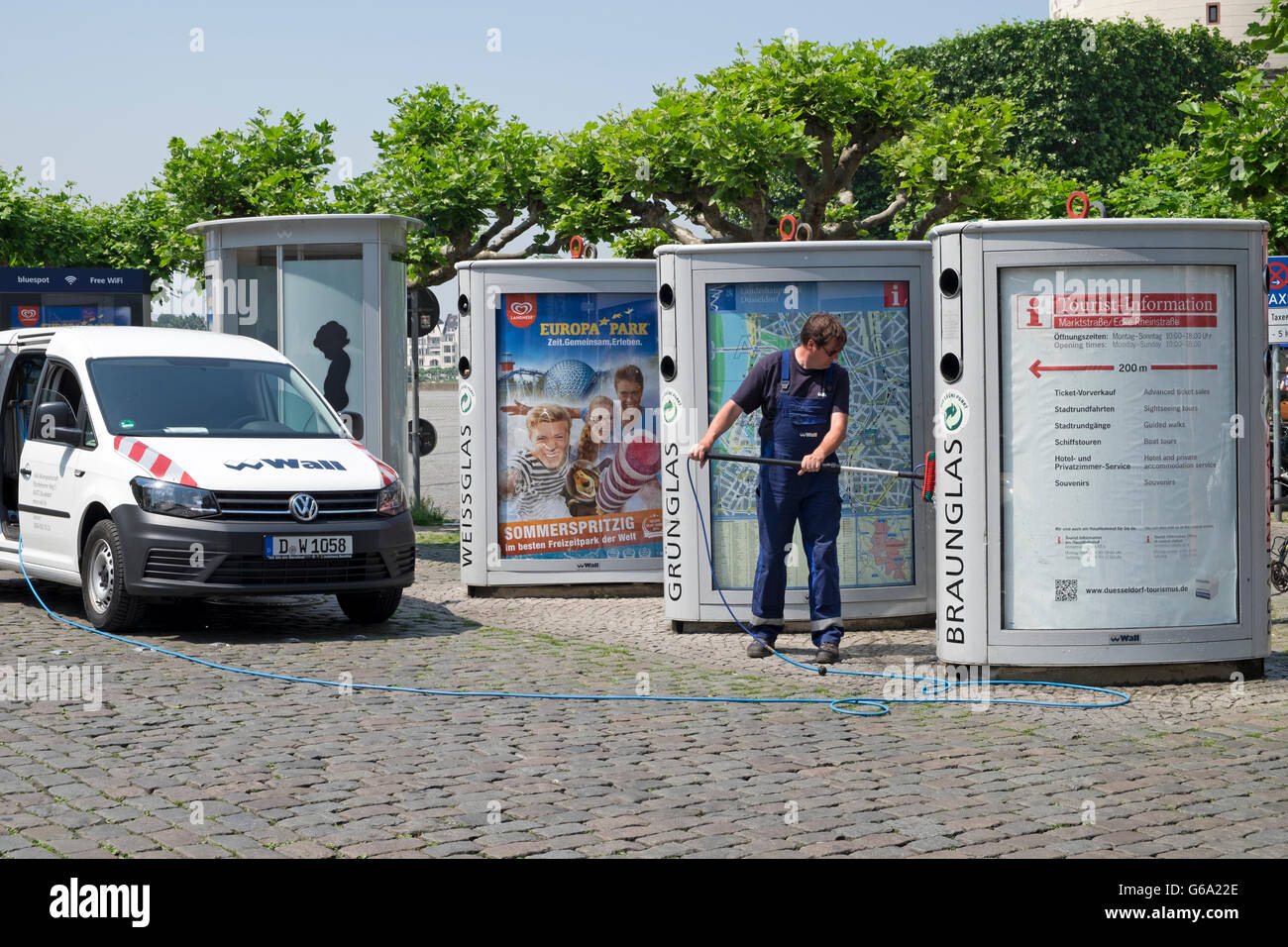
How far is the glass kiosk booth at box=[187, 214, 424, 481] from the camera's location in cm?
1534

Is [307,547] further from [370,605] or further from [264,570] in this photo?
[370,605]

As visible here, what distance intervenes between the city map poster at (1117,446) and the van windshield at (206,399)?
4971 mm

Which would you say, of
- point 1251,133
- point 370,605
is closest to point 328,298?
point 370,605

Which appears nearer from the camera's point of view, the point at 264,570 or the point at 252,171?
the point at 264,570

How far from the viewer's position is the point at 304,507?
402 inches

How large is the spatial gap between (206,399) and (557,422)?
2.56m

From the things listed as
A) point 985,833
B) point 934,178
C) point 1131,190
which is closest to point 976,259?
point 985,833

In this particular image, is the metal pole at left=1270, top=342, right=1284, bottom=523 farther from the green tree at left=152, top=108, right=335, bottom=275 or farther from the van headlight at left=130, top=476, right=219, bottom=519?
the green tree at left=152, top=108, right=335, bottom=275

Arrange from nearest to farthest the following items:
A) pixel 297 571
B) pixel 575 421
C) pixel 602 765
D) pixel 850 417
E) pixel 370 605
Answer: pixel 602 765, pixel 297 571, pixel 850 417, pixel 370 605, pixel 575 421

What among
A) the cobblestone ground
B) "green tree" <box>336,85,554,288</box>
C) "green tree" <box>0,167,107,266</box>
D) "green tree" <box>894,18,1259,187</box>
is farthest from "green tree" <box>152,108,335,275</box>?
"green tree" <box>894,18,1259,187</box>

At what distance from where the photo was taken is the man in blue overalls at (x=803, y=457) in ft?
30.5

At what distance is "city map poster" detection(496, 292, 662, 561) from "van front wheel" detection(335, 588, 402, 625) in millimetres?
1718

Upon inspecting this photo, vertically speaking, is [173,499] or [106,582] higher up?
[173,499]

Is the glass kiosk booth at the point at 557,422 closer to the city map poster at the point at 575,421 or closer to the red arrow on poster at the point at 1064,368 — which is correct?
the city map poster at the point at 575,421
